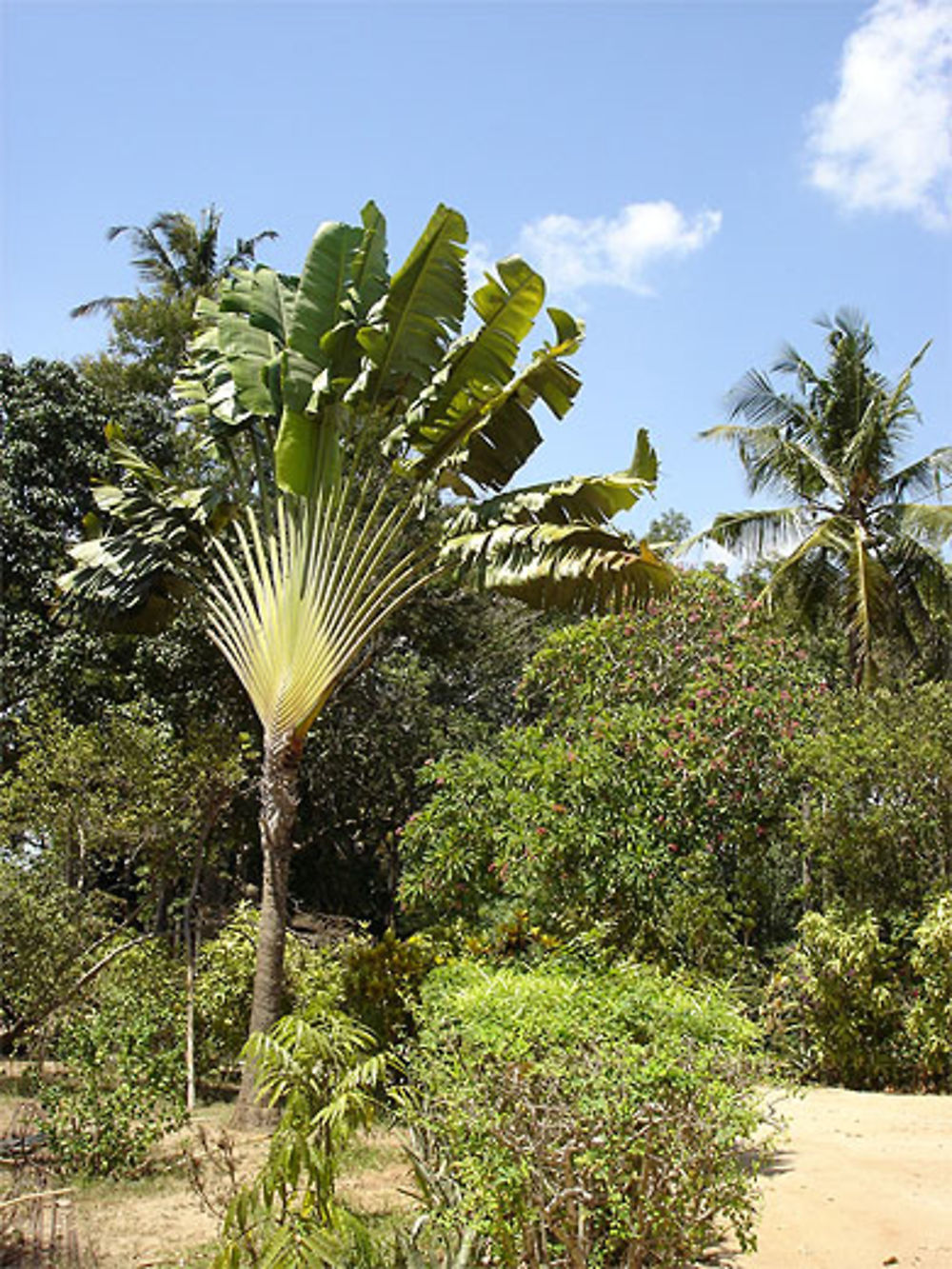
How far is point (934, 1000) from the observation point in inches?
381

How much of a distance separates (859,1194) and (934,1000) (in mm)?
4444

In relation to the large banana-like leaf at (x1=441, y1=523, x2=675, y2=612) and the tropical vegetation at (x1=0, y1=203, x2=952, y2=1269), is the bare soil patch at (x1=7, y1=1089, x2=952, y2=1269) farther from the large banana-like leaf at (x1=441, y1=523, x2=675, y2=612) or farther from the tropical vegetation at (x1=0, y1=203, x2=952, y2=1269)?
the large banana-like leaf at (x1=441, y1=523, x2=675, y2=612)

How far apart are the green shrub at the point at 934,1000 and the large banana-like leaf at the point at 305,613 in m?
5.62

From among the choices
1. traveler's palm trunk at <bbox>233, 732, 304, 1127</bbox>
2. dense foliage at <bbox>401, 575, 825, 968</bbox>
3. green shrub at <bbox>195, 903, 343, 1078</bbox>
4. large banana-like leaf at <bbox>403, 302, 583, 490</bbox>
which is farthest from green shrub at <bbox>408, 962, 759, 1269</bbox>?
large banana-like leaf at <bbox>403, 302, 583, 490</bbox>

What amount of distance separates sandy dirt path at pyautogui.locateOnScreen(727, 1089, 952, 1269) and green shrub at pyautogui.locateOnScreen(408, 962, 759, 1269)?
16.5 inches

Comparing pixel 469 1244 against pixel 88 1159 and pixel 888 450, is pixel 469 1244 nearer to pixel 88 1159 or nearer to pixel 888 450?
pixel 88 1159

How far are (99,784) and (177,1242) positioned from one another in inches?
249

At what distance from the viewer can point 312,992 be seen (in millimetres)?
8625

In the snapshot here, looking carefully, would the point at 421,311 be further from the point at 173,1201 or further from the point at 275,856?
the point at 173,1201

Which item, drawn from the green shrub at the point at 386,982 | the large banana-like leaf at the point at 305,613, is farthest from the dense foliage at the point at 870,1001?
the large banana-like leaf at the point at 305,613

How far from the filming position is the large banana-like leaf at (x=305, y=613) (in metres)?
8.59

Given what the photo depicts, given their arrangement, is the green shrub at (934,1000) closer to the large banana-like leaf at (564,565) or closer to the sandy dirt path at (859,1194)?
the sandy dirt path at (859,1194)

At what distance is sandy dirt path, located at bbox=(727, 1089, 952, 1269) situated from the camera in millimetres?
4844

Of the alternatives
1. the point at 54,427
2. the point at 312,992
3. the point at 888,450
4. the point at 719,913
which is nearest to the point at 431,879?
the point at 312,992
